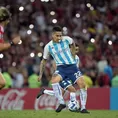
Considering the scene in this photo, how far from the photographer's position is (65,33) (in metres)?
27.2

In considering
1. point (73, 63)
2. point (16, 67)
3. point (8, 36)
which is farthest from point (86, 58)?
point (73, 63)

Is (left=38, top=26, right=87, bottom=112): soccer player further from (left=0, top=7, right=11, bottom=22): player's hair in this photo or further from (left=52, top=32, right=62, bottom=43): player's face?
(left=0, top=7, right=11, bottom=22): player's hair

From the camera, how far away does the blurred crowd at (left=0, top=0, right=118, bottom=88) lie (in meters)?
23.3

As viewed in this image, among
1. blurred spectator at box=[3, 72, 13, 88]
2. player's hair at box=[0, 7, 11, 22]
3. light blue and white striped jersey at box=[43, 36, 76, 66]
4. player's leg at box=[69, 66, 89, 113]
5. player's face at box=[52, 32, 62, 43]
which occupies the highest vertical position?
player's hair at box=[0, 7, 11, 22]

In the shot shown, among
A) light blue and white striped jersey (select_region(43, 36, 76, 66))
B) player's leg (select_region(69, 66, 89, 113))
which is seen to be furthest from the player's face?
player's leg (select_region(69, 66, 89, 113))

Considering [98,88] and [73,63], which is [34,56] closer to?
[98,88]

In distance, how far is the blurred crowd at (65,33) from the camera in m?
23.3

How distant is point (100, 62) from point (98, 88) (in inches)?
98.7

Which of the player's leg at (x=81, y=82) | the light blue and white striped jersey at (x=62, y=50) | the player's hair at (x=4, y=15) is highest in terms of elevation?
the player's hair at (x=4, y=15)

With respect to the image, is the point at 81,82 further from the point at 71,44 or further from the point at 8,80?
the point at 8,80

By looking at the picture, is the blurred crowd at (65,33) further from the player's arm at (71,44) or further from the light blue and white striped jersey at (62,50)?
the light blue and white striped jersey at (62,50)

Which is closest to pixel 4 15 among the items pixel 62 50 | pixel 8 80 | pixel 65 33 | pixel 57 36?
pixel 57 36

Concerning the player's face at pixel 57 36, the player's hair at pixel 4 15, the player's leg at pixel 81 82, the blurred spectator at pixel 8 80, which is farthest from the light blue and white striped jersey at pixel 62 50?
the blurred spectator at pixel 8 80

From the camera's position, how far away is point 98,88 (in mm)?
21547
